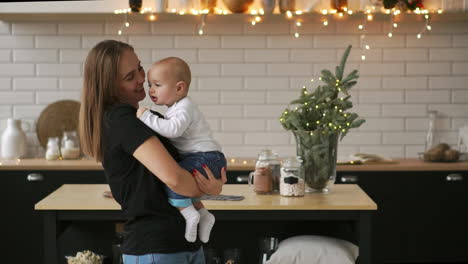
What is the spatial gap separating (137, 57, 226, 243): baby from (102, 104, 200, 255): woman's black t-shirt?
0.11 meters

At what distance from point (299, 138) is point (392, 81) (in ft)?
6.57

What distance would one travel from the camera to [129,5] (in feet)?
18.1

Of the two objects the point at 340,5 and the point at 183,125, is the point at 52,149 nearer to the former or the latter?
the point at 340,5

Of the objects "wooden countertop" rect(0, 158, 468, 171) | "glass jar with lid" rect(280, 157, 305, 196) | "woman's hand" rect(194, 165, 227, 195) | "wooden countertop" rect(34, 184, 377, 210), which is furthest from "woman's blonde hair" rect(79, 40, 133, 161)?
"wooden countertop" rect(0, 158, 468, 171)

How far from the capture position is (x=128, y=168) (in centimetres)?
247

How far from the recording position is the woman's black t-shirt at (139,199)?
245cm

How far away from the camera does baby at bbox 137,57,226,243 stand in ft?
8.64

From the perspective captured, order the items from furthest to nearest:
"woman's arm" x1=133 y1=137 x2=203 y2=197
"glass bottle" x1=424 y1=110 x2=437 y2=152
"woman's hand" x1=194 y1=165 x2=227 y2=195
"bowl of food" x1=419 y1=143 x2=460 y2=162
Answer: "glass bottle" x1=424 y1=110 x2=437 y2=152
"bowl of food" x1=419 y1=143 x2=460 y2=162
"woman's hand" x1=194 y1=165 x2=227 y2=195
"woman's arm" x1=133 y1=137 x2=203 y2=197

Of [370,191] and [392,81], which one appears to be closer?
[370,191]

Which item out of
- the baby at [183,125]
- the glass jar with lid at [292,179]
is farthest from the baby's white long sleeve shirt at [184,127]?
the glass jar with lid at [292,179]

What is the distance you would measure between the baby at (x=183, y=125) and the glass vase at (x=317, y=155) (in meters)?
1.23

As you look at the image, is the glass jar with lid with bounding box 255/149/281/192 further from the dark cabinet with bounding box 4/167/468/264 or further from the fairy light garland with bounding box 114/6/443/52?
the fairy light garland with bounding box 114/6/443/52

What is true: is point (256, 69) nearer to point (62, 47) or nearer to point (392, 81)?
point (392, 81)

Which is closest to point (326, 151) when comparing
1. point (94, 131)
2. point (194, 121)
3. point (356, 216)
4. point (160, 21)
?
point (356, 216)
